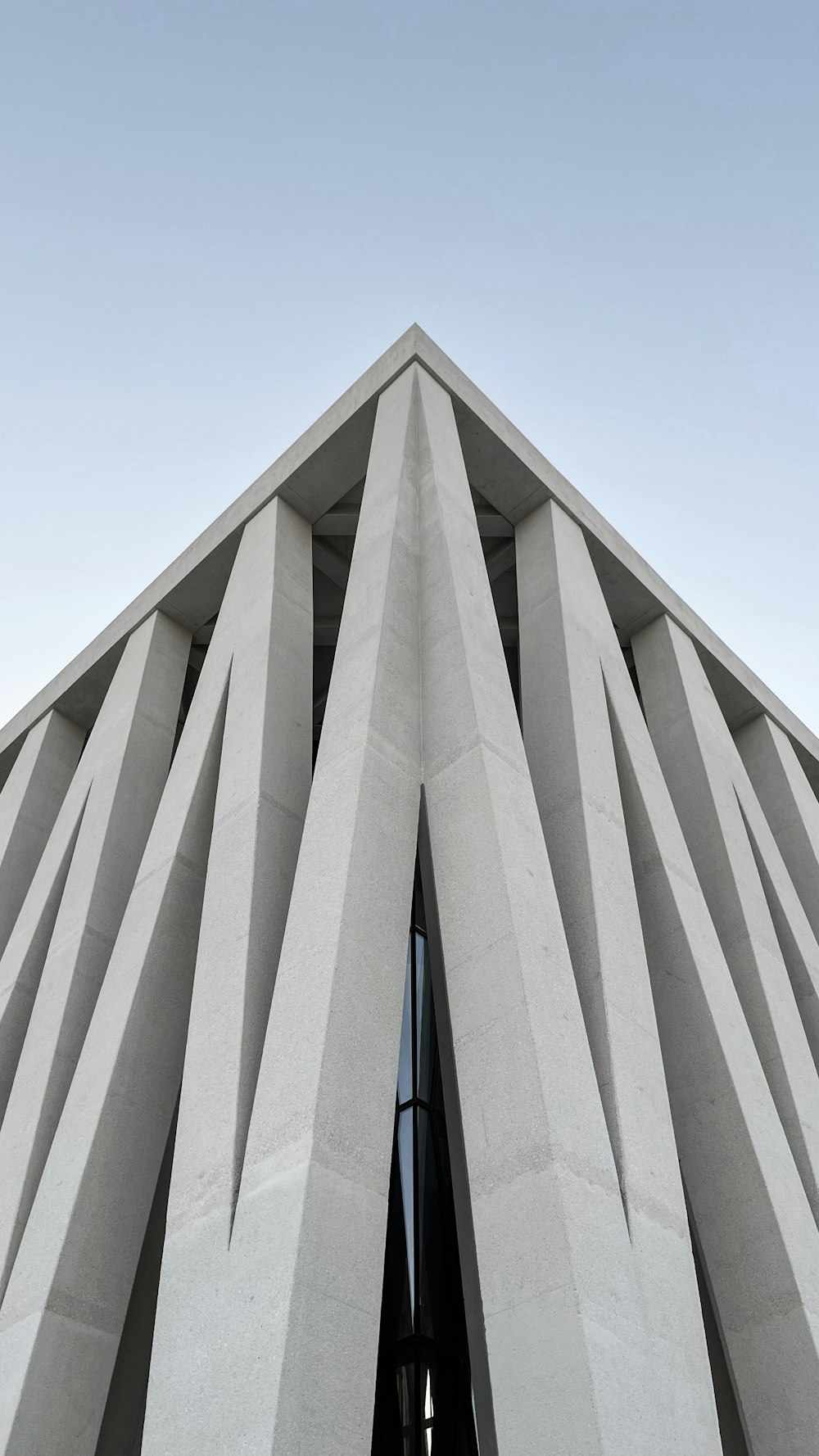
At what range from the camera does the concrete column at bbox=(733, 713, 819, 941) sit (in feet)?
55.8

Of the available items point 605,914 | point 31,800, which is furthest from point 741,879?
point 31,800

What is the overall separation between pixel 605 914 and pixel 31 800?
10.4 m

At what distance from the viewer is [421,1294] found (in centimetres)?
1348

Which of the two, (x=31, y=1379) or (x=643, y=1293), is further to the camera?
(x=31, y=1379)

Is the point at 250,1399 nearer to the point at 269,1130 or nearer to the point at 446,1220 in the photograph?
the point at 269,1130

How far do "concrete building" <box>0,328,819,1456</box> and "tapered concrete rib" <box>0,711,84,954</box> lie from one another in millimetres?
133

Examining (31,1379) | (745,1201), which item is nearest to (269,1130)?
(31,1379)

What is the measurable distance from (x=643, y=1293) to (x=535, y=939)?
7.78 feet

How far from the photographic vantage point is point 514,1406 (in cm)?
686

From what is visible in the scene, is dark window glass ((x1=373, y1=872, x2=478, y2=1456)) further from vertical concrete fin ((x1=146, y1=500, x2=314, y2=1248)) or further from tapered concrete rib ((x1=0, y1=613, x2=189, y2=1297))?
vertical concrete fin ((x1=146, y1=500, x2=314, y2=1248))

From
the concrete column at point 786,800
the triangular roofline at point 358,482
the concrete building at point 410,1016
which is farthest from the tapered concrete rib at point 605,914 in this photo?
the concrete column at point 786,800

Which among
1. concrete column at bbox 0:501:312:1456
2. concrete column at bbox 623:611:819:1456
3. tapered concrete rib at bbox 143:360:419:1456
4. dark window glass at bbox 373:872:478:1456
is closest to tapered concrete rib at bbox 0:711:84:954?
concrete column at bbox 0:501:312:1456

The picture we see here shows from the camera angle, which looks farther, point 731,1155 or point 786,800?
point 786,800

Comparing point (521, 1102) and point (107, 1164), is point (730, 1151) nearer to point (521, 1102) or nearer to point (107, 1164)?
point (521, 1102)
